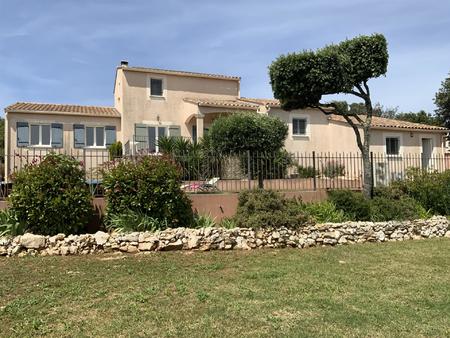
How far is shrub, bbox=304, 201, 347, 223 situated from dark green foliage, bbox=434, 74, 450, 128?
33.4 meters

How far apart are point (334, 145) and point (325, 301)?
2150 cm

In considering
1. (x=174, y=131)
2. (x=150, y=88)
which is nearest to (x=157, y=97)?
(x=150, y=88)

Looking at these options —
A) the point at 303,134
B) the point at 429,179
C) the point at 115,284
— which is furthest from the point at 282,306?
the point at 303,134

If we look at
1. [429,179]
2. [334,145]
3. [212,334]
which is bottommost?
[212,334]

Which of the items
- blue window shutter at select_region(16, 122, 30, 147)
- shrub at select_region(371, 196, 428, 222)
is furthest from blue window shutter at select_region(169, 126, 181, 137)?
shrub at select_region(371, 196, 428, 222)

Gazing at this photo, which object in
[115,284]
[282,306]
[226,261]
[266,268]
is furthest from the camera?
[226,261]

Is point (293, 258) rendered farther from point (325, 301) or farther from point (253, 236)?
point (325, 301)

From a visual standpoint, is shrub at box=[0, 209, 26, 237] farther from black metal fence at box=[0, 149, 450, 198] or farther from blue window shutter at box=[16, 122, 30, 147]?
blue window shutter at box=[16, 122, 30, 147]

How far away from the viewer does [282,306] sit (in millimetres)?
5250

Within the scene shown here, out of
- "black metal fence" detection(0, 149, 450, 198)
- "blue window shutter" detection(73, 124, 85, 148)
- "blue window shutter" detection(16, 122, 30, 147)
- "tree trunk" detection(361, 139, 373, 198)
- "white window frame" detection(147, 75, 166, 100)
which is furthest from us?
"white window frame" detection(147, 75, 166, 100)

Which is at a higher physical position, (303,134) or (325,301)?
(303,134)

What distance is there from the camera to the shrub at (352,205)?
11398 mm

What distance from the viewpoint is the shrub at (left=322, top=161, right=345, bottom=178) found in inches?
519

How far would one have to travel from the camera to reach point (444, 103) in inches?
1544
